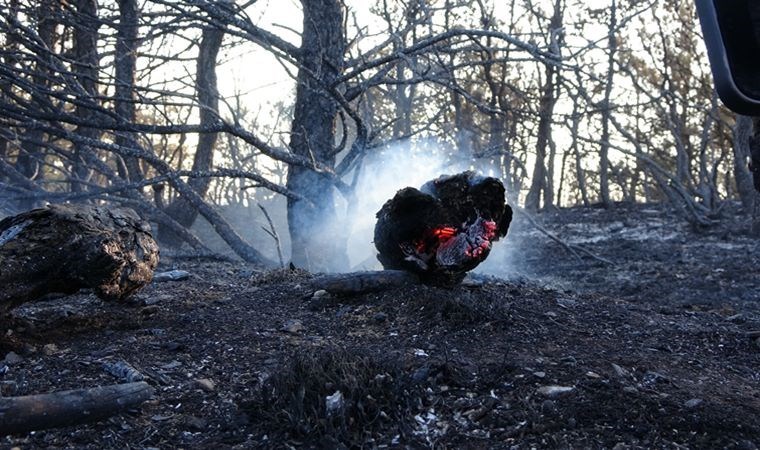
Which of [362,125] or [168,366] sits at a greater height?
[362,125]

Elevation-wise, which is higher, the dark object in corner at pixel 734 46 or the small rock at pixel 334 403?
the dark object in corner at pixel 734 46

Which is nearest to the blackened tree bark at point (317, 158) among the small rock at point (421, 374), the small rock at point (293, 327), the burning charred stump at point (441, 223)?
the burning charred stump at point (441, 223)

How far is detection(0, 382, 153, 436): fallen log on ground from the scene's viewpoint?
2.15 m

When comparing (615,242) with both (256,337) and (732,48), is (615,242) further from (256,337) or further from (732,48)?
(732,48)

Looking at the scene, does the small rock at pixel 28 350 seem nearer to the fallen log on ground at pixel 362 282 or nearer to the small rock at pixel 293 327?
the small rock at pixel 293 327

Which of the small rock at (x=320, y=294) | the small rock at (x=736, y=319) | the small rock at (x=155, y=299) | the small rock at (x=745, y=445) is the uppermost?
the small rock at (x=320, y=294)

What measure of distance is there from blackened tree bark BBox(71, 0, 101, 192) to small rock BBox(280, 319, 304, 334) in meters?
3.61

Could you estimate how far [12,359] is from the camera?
2939mm

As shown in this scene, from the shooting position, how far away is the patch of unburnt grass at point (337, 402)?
2.33m

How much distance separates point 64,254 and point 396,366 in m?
1.61

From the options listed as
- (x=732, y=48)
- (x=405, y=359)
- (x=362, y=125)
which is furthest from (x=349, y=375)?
(x=362, y=125)

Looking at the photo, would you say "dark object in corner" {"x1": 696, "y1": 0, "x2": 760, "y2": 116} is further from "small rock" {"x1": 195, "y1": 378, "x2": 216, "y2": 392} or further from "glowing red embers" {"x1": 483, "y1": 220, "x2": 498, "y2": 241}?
"glowing red embers" {"x1": 483, "y1": 220, "x2": 498, "y2": 241}

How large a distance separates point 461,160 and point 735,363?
412 cm

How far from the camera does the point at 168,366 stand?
3.00m
